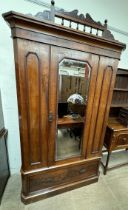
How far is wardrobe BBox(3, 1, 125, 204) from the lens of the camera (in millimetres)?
988

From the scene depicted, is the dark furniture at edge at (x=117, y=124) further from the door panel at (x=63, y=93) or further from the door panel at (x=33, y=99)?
the door panel at (x=33, y=99)

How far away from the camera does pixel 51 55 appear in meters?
1.05

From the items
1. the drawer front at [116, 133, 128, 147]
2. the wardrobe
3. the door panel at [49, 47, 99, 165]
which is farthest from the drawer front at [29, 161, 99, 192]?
the drawer front at [116, 133, 128, 147]

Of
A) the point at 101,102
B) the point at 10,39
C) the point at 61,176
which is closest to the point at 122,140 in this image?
the point at 101,102

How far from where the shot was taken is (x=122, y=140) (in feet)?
6.07

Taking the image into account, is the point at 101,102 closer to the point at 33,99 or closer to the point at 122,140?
the point at 33,99

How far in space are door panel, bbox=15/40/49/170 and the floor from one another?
1.83 ft

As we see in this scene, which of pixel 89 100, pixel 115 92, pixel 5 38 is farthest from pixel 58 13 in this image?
pixel 115 92

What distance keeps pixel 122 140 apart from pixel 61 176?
41.1 inches

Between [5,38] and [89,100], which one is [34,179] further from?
[5,38]

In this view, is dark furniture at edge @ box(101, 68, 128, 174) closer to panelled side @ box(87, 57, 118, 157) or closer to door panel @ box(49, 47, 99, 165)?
panelled side @ box(87, 57, 118, 157)

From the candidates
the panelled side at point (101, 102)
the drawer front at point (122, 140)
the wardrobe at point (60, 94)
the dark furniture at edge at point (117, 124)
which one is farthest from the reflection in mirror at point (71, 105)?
the drawer front at point (122, 140)

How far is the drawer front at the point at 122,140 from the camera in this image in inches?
71.0

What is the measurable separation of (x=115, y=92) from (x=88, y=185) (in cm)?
148
